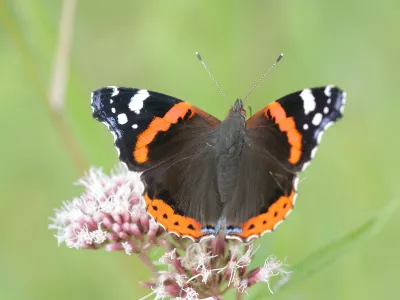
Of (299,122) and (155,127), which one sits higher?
(155,127)

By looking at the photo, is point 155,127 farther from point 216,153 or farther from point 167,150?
point 216,153

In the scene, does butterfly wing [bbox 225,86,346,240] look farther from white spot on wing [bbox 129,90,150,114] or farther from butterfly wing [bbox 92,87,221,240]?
white spot on wing [bbox 129,90,150,114]

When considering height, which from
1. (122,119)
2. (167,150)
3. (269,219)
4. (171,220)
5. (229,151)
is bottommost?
(269,219)

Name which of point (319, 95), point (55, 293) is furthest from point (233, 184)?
→ point (55, 293)

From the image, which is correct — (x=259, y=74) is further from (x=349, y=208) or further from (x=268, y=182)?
(x=268, y=182)

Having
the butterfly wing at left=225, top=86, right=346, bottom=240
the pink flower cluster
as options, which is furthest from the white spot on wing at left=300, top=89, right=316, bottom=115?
the pink flower cluster

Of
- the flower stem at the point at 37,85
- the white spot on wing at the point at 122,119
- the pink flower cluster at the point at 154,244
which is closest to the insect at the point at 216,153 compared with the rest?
the white spot on wing at the point at 122,119

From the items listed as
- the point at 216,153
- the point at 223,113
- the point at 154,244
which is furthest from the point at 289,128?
the point at 223,113

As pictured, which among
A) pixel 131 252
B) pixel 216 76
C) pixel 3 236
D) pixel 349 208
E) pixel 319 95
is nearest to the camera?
pixel 319 95
